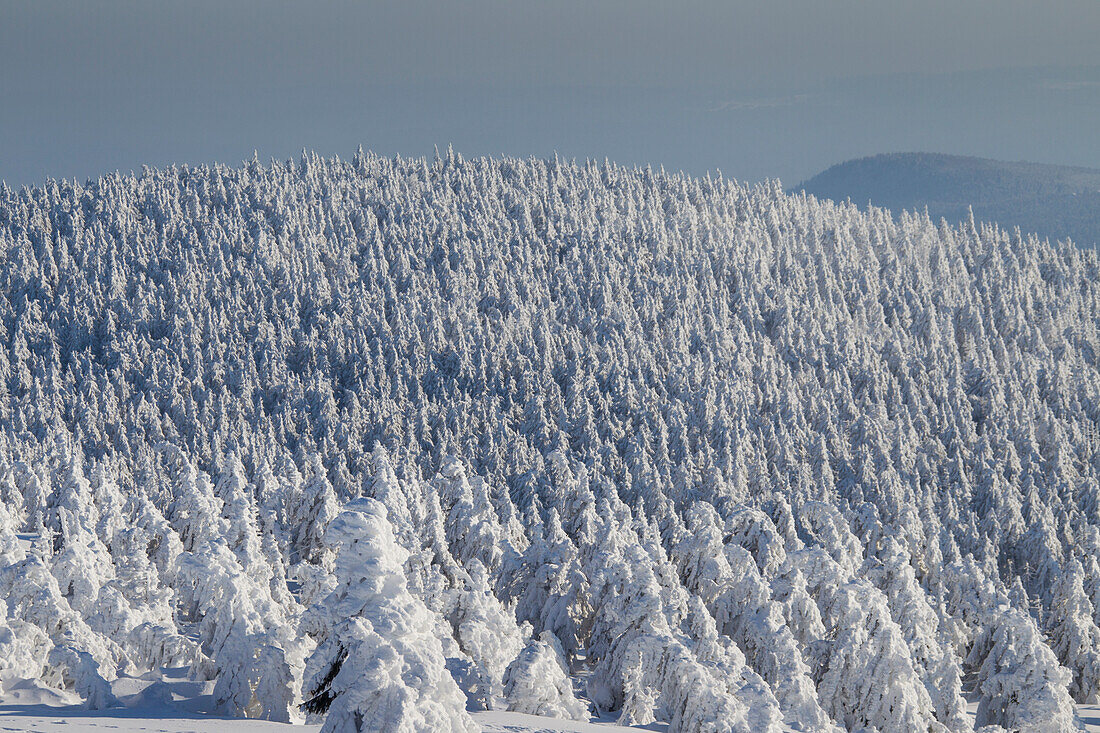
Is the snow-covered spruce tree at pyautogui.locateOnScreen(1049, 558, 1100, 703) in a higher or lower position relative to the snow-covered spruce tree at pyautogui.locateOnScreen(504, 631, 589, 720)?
lower

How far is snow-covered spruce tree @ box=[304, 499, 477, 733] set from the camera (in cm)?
1583

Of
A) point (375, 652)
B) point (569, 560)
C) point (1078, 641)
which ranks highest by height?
point (569, 560)

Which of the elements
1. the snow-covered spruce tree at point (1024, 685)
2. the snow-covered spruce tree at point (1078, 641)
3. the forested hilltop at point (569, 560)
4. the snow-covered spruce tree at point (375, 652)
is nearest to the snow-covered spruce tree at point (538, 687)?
the forested hilltop at point (569, 560)

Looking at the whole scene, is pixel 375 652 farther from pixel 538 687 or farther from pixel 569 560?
pixel 569 560

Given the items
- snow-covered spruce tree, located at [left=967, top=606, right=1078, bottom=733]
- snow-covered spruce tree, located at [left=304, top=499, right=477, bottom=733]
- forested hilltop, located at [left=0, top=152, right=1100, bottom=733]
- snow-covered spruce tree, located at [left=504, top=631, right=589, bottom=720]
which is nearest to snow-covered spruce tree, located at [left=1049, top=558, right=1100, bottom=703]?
forested hilltop, located at [left=0, top=152, right=1100, bottom=733]

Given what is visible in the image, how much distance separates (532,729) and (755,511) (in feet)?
93.6

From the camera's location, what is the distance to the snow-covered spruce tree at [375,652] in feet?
51.9

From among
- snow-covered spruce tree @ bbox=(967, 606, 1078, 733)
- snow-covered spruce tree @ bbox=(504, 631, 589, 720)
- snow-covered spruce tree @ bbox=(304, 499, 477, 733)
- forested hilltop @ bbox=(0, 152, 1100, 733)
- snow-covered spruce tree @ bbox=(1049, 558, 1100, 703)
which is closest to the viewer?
snow-covered spruce tree @ bbox=(304, 499, 477, 733)

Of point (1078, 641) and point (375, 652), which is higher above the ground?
point (375, 652)

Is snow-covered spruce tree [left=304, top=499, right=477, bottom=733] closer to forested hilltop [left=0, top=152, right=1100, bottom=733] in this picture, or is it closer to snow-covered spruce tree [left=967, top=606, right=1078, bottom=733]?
forested hilltop [left=0, top=152, right=1100, bottom=733]

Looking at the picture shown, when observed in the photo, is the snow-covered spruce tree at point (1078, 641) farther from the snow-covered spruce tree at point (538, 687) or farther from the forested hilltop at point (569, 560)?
the snow-covered spruce tree at point (538, 687)

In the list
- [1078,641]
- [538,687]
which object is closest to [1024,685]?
Result: [1078,641]

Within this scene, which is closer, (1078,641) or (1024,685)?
(1024,685)

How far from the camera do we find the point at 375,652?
16.0 metres
